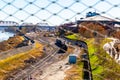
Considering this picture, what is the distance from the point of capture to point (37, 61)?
8.18 m

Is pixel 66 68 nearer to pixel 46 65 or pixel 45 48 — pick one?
pixel 46 65

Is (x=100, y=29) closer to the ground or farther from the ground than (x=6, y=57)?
farther from the ground

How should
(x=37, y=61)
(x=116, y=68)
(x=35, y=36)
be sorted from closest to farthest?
(x=116, y=68), (x=37, y=61), (x=35, y=36)

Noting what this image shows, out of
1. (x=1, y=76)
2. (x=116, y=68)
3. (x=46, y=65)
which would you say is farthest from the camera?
(x=46, y=65)

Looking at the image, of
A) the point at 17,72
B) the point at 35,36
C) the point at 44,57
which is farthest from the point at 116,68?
the point at 35,36

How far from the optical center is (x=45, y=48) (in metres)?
10.4

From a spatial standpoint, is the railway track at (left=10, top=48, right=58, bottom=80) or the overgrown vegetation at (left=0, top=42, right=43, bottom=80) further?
the overgrown vegetation at (left=0, top=42, right=43, bottom=80)

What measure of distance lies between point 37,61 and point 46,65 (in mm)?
677

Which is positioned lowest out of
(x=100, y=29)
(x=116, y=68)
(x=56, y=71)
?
(x=56, y=71)

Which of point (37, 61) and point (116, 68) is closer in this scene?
point (116, 68)

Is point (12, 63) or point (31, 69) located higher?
point (12, 63)

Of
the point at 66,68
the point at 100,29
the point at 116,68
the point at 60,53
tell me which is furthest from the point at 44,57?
the point at 116,68

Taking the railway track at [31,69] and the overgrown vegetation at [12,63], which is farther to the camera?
the overgrown vegetation at [12,63]

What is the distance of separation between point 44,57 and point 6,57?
2059 mm
